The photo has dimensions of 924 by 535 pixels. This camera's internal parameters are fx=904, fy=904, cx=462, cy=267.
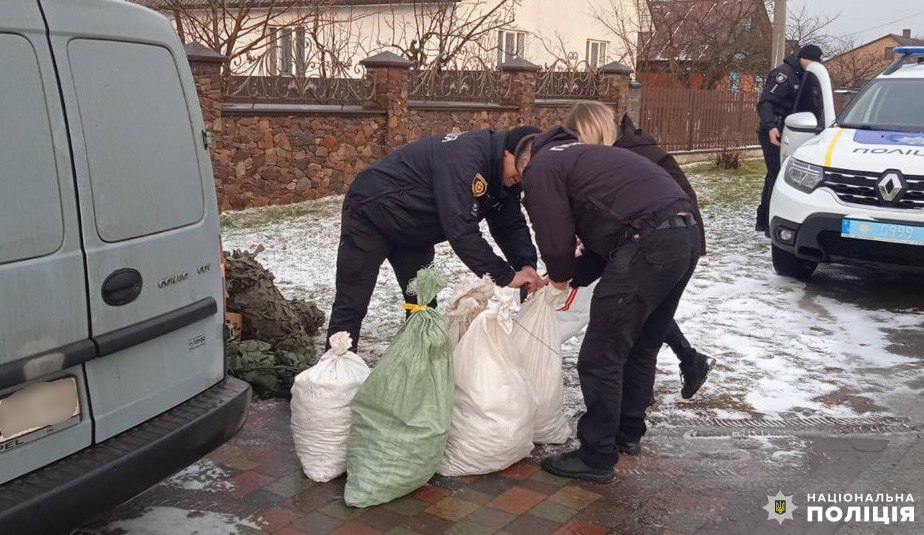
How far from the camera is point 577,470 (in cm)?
385

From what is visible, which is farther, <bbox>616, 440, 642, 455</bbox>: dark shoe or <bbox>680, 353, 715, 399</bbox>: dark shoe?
<bbox>680, 353, 715, 399</bbox>: dark shoe

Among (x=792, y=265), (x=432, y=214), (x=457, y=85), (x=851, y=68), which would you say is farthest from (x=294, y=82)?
(x=851, y=68)

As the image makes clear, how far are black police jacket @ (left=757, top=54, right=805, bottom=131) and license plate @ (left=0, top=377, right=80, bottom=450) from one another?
8.78 metres

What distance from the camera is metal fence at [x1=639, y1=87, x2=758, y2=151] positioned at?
62.6 ft

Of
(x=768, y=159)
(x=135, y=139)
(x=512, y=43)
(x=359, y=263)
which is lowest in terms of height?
(x=359, y=263)

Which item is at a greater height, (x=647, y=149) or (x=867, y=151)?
(x=647, y=149)

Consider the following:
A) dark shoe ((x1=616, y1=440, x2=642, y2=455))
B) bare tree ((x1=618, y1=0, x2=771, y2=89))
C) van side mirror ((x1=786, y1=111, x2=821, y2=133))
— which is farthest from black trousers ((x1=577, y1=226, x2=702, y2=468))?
bare tree ((x1=618, y1=0, x2=771, y2=89))

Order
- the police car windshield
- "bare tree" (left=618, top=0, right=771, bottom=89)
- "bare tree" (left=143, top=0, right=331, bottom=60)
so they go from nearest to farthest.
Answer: the police car windshield → "bare tree" (left=143, top=0, right=331, bottom=60) → "bare tree" (left=618, top=0, right=771, bottom=89)

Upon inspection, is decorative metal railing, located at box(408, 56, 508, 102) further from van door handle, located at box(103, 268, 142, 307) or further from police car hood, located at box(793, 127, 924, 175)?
van door handle, located at box(103, 268, 142, 307)

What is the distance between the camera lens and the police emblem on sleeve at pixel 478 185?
13.3 ft

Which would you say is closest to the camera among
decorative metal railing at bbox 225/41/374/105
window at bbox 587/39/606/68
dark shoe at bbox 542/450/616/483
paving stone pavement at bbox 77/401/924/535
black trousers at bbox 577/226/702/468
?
Answer: paving stone pavement at bbox 77/401/924/535

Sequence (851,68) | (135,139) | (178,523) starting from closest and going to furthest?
(135,139) → (178,523) → (851,68)

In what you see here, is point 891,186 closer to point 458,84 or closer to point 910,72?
point 910,72

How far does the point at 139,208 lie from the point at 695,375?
Answer: 3022 millimetres
